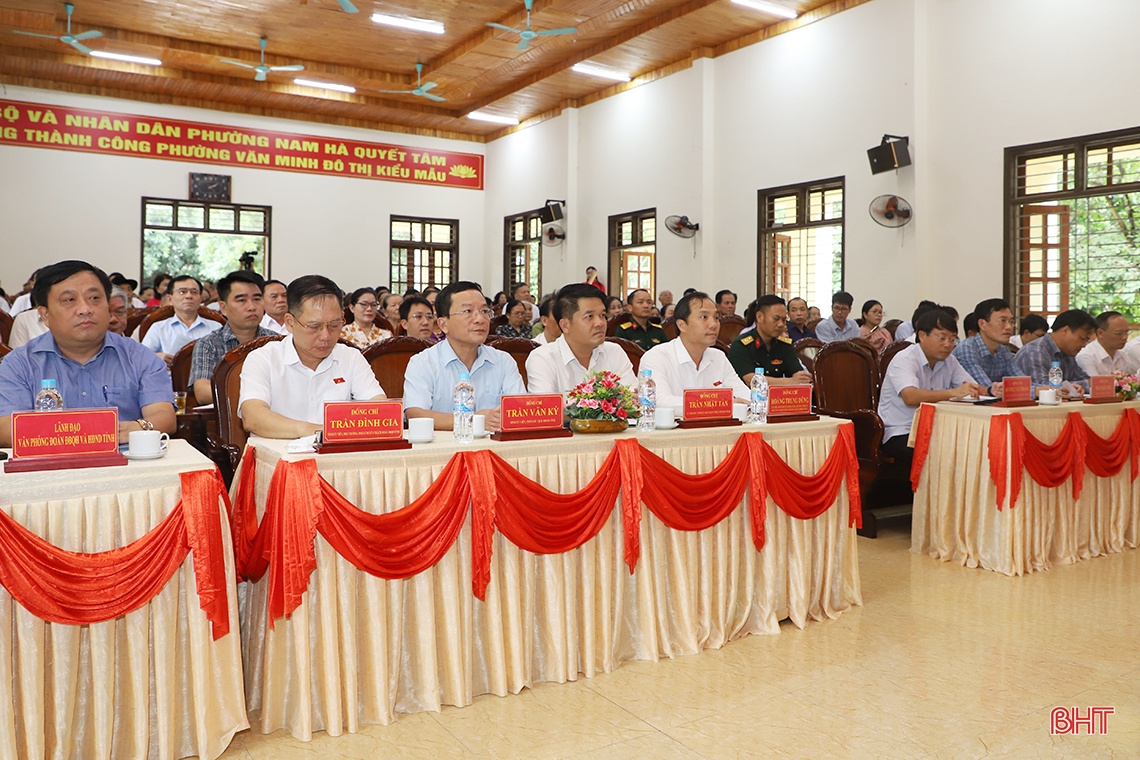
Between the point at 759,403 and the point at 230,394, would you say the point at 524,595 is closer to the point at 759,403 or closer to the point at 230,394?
the point at 759,403

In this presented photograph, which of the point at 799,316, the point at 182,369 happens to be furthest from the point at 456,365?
the point at 799,316

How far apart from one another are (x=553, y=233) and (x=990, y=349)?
320 inches

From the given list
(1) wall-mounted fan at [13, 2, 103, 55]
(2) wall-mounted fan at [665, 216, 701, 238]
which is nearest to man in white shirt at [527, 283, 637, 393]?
(2) wall-mounted fan at [665, 216, 701, 238]

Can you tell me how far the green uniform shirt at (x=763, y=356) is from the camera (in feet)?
13.9

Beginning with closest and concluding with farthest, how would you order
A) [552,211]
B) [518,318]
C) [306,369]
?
[306,369]
[518,318]
[552,211]

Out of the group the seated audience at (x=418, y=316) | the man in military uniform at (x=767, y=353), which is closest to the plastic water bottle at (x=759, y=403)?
the man in military uniform at (x=767, y=353)

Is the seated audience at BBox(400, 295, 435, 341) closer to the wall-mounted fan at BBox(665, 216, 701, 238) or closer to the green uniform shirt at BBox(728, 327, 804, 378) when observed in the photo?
the green uniform shirt at BBox(728, 327, 804, 378)

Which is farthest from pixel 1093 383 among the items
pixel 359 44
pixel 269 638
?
pixel 359 44

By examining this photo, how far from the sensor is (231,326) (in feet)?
11.9

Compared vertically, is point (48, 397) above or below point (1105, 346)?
below

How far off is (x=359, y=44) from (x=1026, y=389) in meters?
8.68

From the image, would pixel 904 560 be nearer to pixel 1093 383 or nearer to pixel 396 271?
pixel 1093 383

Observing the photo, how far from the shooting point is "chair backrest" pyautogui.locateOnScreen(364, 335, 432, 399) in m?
3.31

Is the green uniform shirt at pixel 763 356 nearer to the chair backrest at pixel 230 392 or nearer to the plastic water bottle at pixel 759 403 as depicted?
the plastic water bottle at pixel 759 403
